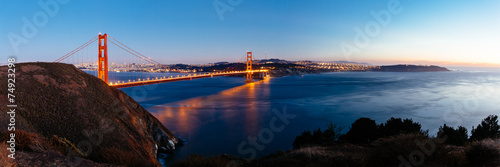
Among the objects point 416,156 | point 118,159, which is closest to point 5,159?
point 118,159

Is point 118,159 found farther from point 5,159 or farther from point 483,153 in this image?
point 483,153

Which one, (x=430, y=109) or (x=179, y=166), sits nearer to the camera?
(x=179, y=166)

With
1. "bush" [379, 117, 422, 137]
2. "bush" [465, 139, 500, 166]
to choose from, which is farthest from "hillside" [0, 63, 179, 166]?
"bush" [379, 117, 422, 137]

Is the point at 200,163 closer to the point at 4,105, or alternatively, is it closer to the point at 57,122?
the point at 57,122

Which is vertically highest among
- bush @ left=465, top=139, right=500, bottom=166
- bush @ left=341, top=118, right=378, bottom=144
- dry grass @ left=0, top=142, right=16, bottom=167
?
dry grass @ left=0, top=142, right=16, bottom=167

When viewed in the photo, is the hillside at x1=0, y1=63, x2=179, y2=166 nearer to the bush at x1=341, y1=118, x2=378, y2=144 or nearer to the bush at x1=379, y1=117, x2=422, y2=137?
the bush at x1=341, y1=118, x2=378, y2=144

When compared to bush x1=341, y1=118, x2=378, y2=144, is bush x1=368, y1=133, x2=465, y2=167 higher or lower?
higher

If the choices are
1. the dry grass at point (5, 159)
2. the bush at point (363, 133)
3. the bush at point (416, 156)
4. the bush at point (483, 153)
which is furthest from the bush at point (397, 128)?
the dry grass at point (5, 159)

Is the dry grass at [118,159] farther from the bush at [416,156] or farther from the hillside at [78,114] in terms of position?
the bush at [416,156]

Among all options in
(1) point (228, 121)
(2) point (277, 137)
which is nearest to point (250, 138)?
(2) point (277, 137)
